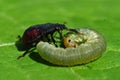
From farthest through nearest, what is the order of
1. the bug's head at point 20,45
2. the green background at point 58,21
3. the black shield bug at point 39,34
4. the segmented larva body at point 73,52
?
the bug's head at point 20,45 → the black shield bug at point 39,34 → the segmented larva body at point 73,52 → the green background at point 58,21

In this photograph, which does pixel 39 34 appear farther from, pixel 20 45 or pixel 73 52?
pixel 73 52

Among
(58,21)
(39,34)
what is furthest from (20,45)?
(58,21)

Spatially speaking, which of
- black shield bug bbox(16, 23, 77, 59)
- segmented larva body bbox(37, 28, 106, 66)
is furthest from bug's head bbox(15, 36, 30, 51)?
segmented larva body bbox(37, 28, 106, 66)

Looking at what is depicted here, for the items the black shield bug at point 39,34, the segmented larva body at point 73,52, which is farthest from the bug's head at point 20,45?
the segmented larva body at point 73,52

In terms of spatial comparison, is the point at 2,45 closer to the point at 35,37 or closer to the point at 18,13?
the point at 35,37

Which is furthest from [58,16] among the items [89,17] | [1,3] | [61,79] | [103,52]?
[61,79]

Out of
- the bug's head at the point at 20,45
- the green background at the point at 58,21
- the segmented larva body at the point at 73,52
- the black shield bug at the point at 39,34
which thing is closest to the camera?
the green background at the point at 58,21

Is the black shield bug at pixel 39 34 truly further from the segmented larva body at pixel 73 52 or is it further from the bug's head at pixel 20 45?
the segmented larva body at pixel 73 52
